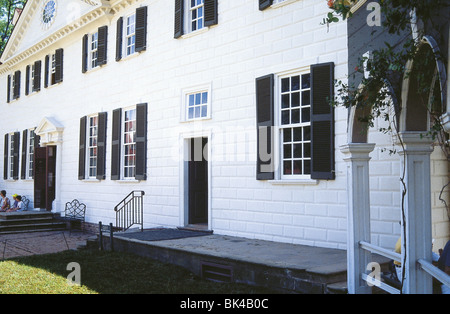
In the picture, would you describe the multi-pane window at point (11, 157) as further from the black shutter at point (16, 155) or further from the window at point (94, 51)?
the window at point (94, 51)

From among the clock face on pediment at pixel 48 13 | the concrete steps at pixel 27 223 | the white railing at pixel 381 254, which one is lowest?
the concrete steps at pixel 27 223

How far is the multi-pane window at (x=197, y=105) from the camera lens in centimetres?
1077

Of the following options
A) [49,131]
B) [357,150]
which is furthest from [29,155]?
[357,150]

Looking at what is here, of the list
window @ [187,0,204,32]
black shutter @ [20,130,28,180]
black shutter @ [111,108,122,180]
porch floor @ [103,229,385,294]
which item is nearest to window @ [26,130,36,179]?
black shutter @ [20,130,28,180]

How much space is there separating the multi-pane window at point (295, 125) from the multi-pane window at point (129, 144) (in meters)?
5.70

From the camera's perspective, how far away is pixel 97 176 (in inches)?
567

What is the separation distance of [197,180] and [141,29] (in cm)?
492

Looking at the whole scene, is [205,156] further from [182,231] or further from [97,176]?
[97,176]

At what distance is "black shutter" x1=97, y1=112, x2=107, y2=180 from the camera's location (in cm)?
1423

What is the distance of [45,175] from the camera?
56.9 ft

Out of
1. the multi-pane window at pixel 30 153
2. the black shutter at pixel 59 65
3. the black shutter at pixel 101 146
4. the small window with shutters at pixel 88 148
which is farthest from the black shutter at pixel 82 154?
the multi-pane window at pixel 30 153

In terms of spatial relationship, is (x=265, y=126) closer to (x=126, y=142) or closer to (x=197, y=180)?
(x=197, y=180)

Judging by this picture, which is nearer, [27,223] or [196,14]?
[196,14]

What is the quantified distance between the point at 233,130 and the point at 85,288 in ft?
15.4
